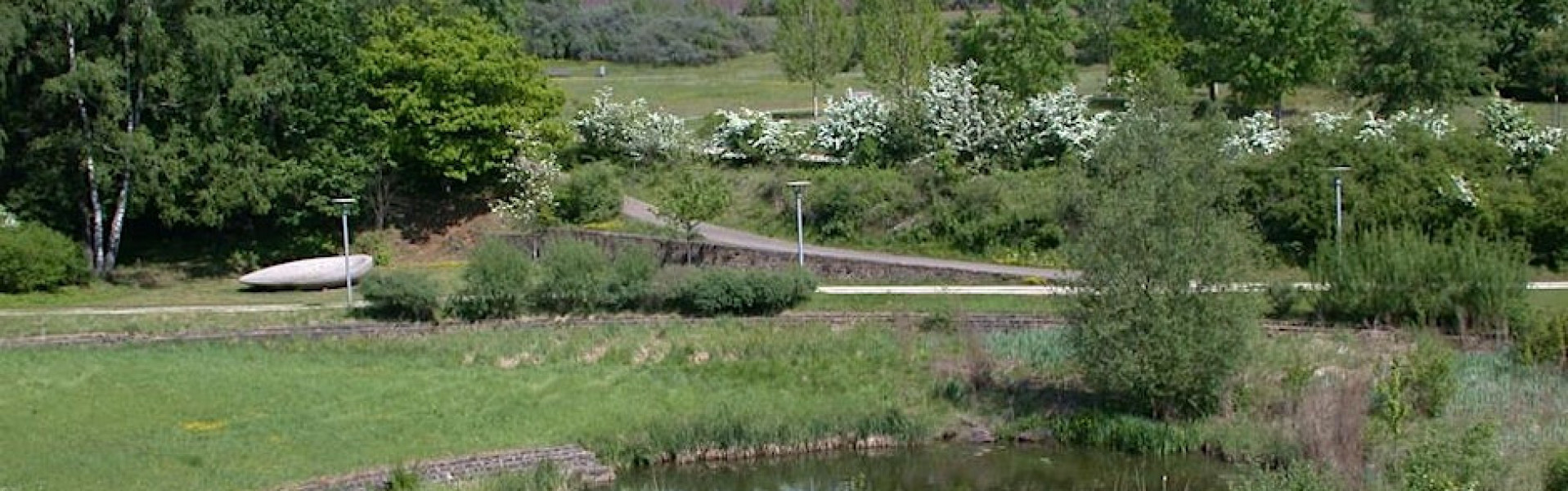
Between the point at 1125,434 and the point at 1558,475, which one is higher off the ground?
the point at 1558,475

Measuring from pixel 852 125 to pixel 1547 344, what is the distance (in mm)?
26274

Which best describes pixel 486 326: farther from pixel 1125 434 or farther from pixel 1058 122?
pixel 1058 122

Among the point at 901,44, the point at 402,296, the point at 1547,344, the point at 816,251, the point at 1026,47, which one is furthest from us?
the point at 1026,47

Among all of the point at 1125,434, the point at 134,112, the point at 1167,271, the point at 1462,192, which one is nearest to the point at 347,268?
the point at 134,112

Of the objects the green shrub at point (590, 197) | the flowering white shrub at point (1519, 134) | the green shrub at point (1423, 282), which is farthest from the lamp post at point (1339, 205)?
the green shrub at point (590, 197)

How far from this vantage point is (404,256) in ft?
170

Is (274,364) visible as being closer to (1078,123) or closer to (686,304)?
(686,304)

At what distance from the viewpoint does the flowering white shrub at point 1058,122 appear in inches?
2057

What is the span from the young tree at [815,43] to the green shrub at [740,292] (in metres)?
28.0

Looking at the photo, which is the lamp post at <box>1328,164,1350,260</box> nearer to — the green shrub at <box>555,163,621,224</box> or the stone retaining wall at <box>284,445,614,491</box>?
the stone retaining wall at <box>284,445,614,491</box>

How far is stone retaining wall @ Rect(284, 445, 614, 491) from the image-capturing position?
26.5 meters

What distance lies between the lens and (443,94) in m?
51.3

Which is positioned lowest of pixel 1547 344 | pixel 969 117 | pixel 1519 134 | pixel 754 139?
pixel 1547 344

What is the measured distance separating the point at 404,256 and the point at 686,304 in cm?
1376
